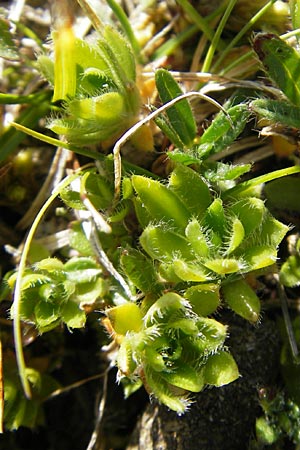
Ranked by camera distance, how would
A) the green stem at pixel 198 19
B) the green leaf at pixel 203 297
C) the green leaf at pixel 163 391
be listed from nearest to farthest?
the green leaf at pixel 163 391
the green leaf at pixel 203 297
the green stem at pixel 198 19

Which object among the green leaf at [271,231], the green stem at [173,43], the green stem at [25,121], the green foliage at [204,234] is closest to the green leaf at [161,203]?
the green foliage at [204,234]

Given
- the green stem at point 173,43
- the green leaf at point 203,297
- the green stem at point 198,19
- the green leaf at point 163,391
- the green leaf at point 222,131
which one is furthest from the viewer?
the green stem at point 173,43

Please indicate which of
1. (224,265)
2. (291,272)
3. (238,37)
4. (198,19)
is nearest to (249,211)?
(224,265)

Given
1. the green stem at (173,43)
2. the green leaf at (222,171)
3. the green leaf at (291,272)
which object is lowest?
the green leaf at (291,272)

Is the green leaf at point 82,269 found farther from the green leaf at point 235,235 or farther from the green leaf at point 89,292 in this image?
the green leaf at point 235,235

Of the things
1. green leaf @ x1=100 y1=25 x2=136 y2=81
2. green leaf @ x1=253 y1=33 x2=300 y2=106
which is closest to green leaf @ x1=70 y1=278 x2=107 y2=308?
green leaf @ x1=100 y1=25 x2=136 y2=81

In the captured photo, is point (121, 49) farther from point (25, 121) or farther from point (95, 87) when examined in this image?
point (25, 121)

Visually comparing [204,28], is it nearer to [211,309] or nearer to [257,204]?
[257,204]
